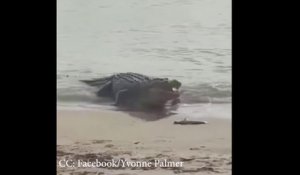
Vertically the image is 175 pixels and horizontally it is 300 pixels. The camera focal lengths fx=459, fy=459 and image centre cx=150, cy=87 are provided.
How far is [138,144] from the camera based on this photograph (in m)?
1.49

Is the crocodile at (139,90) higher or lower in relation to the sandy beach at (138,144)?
higher

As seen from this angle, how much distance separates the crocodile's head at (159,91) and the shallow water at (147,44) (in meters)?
0.02

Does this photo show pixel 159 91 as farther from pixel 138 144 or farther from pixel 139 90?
pixel 138 144

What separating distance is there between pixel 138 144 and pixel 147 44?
328mm

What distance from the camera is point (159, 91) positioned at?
4.89 feet

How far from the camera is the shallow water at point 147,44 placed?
4.90 feet

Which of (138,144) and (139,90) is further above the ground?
(139,90)

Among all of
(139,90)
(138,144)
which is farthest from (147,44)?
(138,144)

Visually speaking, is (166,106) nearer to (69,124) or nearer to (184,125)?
(184,125)

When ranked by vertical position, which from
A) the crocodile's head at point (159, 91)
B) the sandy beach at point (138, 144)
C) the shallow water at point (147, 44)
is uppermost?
the shallow water at point (147, 44)

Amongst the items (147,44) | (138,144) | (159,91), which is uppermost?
(147,44)
